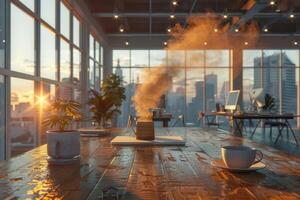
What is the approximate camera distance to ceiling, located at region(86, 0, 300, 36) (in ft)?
34.4

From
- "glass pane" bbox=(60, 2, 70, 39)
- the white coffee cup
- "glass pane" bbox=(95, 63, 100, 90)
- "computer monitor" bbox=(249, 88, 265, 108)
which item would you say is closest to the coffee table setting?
the white coffee cup

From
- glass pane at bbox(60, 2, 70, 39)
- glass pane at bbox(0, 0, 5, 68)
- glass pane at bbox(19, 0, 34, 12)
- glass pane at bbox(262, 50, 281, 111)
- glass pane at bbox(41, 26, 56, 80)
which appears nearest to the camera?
glass pane at bbox(0, 0, 5, 68)

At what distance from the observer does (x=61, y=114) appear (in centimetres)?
174

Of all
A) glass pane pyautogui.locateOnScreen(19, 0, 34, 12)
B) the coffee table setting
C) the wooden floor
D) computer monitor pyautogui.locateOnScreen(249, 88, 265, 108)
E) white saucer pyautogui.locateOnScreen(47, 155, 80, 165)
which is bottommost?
the wooden floor

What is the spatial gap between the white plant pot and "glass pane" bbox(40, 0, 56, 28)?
6.01 metres

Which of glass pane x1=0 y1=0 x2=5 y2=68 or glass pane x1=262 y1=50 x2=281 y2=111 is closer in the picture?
glass pane x1=0 y1=0 x2=5 y2=68

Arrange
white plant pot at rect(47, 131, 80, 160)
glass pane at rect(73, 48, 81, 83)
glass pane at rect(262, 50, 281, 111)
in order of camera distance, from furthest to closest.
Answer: glass pane at rect(262, 50, 281, 111) < glass pane at rect(73, 48, 81, 83) < white plant pot at rect(47, 131, 80, 160)

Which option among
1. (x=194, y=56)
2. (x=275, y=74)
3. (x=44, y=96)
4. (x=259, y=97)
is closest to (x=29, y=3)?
(x=44, y=96)

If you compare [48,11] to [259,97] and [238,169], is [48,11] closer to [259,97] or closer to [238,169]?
[259,97]

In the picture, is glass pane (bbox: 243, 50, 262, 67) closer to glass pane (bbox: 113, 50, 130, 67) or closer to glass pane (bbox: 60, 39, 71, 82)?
glass pane (bbox: 113, 50, 130, 67)

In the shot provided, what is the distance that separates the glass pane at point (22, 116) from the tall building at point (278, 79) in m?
11.4

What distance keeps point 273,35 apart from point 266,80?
193 centimetres

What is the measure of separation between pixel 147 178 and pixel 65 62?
27.3 feet

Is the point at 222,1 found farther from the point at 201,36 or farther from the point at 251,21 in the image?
the point at 201,36
